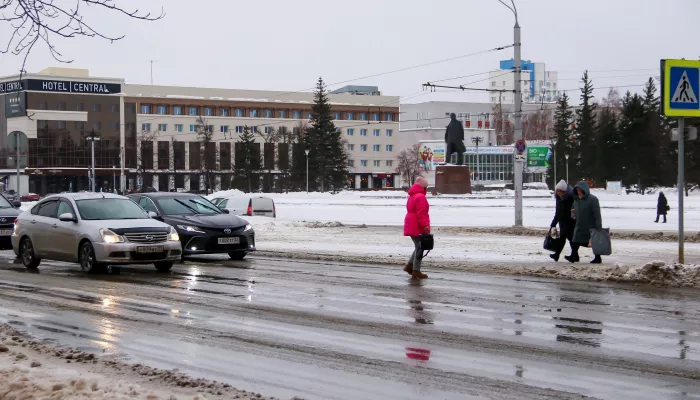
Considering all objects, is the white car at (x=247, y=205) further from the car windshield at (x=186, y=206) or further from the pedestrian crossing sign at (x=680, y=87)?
the pedestrian crossing sign at (x=680, y=87)

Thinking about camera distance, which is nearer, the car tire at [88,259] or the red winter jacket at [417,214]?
the red winter jacket at [417,214]

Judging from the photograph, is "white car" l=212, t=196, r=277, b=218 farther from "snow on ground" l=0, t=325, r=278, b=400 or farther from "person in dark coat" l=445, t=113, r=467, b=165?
"person in dark coat" l=445, t=113, r=467, b=165

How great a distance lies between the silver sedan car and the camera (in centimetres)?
1695

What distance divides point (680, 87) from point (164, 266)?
1044 cm

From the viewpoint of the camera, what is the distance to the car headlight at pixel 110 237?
16.9 meters

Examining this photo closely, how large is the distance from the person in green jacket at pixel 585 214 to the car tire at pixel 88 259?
31.5 ft

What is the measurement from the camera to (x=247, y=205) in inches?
1638

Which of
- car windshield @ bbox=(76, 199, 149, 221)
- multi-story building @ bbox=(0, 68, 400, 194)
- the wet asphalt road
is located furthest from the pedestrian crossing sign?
multi-story building @ bbox=(0, 68, 400, 194)

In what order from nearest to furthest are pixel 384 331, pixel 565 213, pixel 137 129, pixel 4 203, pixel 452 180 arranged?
pixel 384 331 < pixel 565 213 < pixel 4 203 < pixel 452 180 < pixel 137 129

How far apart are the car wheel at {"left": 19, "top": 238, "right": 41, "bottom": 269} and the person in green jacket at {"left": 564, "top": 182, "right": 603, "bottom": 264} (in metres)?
11.2

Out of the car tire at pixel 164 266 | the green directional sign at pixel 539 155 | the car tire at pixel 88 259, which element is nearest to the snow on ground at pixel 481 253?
the car tire at pixel 164 266

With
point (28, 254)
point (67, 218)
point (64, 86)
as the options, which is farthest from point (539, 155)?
point (67, 218)

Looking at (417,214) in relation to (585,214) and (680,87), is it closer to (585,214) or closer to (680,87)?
(585,214)

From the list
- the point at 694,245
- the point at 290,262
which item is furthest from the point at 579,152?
the point at 290,262
